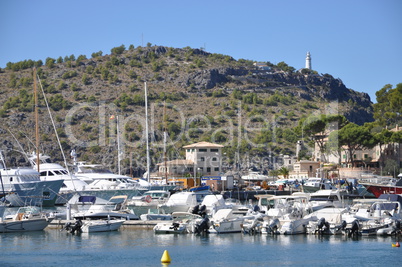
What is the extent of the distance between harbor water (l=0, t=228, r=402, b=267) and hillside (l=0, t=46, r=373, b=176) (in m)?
68.7

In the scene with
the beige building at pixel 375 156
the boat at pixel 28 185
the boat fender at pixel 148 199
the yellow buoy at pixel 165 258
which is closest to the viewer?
the yellow buoy at pixel 165 258

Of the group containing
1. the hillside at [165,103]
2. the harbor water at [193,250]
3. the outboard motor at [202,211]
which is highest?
the hillside at [165,103]

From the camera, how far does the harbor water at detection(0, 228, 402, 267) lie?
1175 inches

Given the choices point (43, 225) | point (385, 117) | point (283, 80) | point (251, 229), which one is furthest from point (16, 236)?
point (283, 80)

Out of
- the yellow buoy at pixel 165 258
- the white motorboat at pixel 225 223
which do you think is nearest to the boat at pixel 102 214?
the white motorboat at pixel 225 223

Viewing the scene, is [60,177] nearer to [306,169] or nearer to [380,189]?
[380,189]

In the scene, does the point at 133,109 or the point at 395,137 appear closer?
the point at 395,137

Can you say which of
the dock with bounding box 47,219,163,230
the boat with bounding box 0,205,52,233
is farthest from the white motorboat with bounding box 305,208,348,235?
the boat with bounding box 0,205,52,233

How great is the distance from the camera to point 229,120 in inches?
5556

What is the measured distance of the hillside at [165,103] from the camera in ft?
405

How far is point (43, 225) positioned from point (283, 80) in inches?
5693

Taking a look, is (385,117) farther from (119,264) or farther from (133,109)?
(119,264)

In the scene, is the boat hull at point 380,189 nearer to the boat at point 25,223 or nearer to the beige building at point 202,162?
the beige building at point 202,162

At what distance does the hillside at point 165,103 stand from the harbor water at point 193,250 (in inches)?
2703
